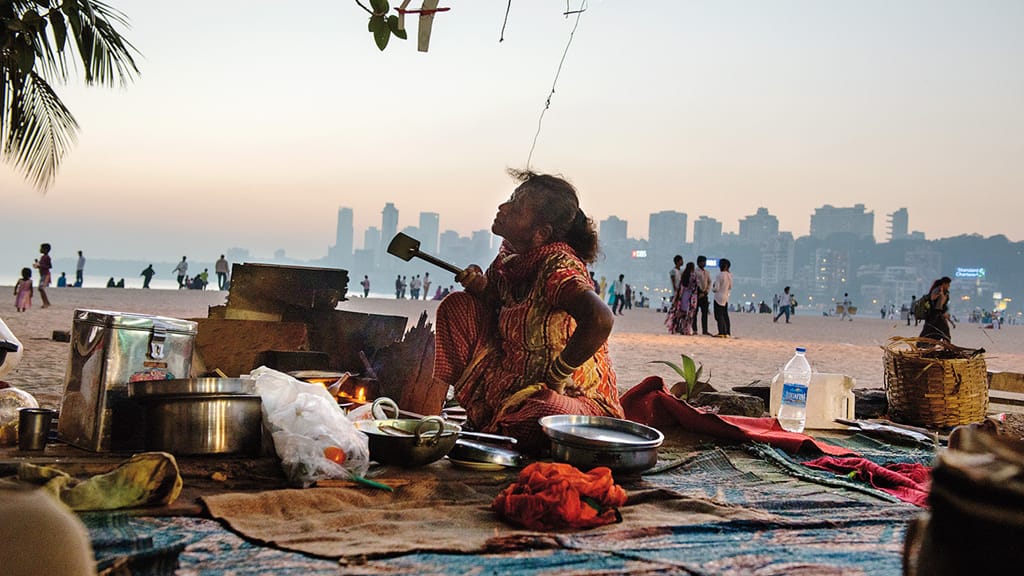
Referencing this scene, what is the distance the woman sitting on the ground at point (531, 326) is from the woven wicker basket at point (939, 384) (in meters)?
2.82

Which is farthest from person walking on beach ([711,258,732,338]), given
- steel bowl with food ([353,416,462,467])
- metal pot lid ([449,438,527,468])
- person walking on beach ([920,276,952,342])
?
steel bowl with food ([353,416,462,467])

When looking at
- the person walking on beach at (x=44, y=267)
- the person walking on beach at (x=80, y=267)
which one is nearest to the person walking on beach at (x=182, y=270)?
the person walking on beach at (x=80, y=267)

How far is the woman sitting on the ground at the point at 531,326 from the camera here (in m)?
4.18

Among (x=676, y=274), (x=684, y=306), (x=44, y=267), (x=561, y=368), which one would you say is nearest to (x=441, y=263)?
(x=561, y=368)

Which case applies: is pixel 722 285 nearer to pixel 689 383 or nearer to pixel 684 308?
pixel 684 308

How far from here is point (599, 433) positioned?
3816 millimetres

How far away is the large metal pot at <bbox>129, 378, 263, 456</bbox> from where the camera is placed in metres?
3.63

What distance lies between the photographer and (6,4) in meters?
3.39

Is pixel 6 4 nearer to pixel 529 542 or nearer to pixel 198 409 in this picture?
pixel 198 409

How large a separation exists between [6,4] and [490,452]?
9.58ft

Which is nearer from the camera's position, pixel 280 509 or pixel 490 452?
pixel 280 509

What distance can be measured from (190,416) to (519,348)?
5.79 ft

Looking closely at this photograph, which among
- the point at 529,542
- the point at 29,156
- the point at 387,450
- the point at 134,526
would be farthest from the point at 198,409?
the point at 29,156

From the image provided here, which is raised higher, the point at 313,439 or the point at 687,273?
the point at 687,273
